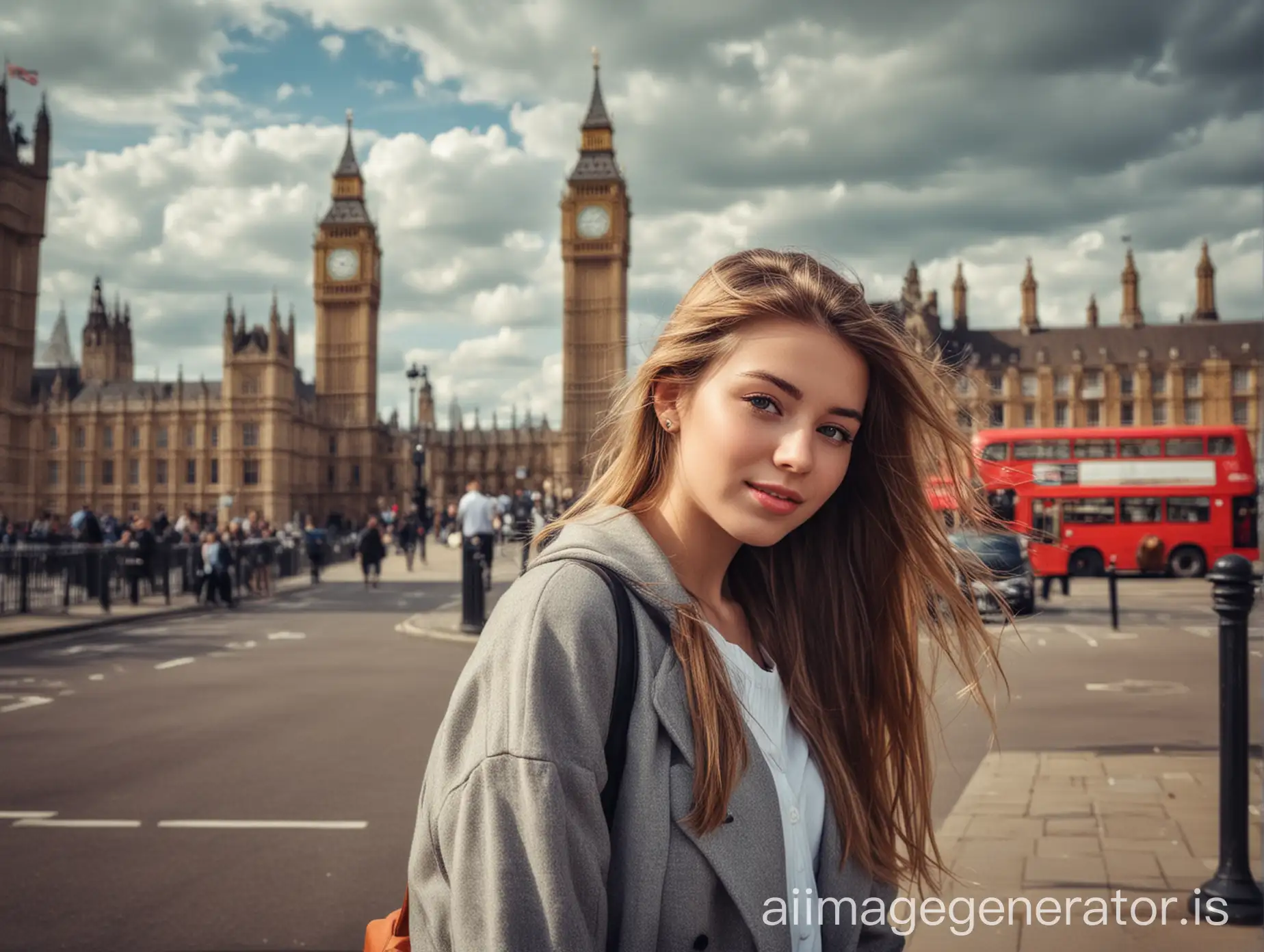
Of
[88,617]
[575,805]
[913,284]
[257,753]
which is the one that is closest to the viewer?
[575,805]

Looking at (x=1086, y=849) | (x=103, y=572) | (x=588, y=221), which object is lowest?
(x=1086, y=849)

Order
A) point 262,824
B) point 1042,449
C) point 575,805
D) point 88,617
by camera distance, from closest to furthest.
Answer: point 575,805, point 262,824, point 88,617, point 1042,449

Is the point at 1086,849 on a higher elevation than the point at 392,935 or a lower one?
lower

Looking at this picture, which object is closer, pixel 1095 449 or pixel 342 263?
pixel 1095 449

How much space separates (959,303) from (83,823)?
105 m

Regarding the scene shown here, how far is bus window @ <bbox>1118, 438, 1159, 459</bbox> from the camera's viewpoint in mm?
26203

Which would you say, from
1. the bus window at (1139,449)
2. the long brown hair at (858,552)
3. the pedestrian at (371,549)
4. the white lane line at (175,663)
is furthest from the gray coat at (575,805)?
the bus window at (1139,449)

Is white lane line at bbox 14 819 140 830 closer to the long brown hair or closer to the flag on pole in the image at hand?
the long brown hair

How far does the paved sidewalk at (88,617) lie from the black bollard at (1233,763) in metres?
14.5

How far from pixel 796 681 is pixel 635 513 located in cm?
42

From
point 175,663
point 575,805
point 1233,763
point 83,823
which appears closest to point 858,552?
point 575,805

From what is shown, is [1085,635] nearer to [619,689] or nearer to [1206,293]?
[619,689]

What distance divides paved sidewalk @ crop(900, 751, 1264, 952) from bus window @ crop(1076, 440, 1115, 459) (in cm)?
2032

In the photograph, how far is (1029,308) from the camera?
4050 inches
